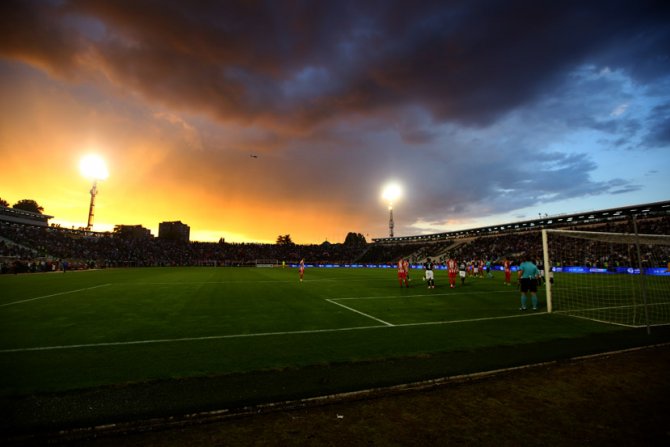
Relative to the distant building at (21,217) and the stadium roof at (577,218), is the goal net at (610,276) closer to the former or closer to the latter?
the stadium roof at (577,218)

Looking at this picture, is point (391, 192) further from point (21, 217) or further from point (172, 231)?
point (172, 231)

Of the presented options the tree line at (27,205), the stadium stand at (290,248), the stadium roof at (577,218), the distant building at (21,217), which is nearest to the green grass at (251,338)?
the stadium roof at (577,218)

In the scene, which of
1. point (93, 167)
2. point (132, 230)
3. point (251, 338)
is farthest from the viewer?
point (132, 230)

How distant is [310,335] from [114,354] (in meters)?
4.29

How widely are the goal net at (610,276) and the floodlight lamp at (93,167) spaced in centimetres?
6348

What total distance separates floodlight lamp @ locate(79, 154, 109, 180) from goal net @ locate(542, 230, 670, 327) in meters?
63.5

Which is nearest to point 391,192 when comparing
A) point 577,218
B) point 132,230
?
point 577,218

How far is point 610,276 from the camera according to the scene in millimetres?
31047

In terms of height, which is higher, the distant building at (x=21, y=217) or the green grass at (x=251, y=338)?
the distant building at (x=21, y=217)

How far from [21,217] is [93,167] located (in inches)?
1648

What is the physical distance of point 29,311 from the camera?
455 inches

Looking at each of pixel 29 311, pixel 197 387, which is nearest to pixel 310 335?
pixel 197 387

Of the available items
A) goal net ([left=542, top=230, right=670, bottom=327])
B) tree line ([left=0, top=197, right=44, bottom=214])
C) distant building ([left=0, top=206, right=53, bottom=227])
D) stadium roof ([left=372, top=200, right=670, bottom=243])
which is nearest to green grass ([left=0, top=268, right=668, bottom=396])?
goal net ([left=542, top=230, right=670, bottom=327])

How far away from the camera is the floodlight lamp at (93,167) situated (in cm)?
5297
